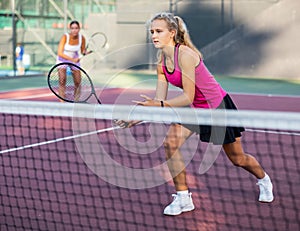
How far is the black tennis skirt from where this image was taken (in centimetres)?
315

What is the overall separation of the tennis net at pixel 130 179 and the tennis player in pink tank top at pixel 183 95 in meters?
0.14

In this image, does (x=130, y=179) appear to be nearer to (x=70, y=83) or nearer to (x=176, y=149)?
(x=176, y=149)

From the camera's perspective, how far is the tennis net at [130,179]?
278 centimetres

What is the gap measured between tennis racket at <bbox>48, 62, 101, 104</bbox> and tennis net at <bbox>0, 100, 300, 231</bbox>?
261mm

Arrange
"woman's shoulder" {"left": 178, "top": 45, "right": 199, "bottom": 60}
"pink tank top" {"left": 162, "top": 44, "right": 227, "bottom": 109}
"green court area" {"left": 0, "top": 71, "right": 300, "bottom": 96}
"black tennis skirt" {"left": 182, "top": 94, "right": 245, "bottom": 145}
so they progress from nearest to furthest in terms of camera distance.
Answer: "black tennis skirt" {"left": 182, "top": 94, "right": 245, "bottom": 145}, "woman's shoulder" {"left": 178, "top": 45, "right": 199, "bottom": 60}, "pink tank top" {"left": 162, "top": 44, "right": 227, "bottom": 109}, "green court area" {"left": 0, "top": 71, "right": 300, "bottom": 96}

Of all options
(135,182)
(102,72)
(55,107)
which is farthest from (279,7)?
(55,107)

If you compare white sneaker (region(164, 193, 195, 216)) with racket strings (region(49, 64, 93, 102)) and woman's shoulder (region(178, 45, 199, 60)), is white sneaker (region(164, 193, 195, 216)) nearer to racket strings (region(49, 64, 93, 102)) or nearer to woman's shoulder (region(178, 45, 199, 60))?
woman's shoulder (region(178, 45, 199, 60))

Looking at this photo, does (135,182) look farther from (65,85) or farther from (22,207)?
(65,85)

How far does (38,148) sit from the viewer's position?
18.3 ft

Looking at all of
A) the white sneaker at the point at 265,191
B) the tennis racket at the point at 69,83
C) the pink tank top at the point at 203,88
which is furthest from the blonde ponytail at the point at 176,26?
the tennis racket at the point at 69,83

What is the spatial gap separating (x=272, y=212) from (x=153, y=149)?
1.79 m

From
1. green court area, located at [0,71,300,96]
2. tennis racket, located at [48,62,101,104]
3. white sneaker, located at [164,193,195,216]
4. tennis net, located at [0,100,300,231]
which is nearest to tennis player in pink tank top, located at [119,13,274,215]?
white sneaker, located at [164,193,195,216]

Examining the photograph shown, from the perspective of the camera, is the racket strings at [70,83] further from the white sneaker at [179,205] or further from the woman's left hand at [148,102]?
the woman's left hand at [148,102]

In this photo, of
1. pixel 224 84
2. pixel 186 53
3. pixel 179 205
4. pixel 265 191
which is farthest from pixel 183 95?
pixel 224 84
